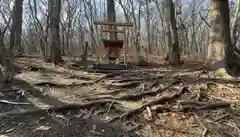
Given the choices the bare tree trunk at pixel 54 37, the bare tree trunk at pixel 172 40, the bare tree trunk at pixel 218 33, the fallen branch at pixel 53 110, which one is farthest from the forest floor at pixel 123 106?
the bare tree trunk at pixel 172 40

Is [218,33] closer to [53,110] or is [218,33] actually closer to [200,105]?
[200,105]

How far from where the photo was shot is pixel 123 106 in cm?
554

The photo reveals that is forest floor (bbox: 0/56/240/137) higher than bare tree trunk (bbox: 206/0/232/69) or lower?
lower

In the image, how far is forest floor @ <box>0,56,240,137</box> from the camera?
4.71 metres

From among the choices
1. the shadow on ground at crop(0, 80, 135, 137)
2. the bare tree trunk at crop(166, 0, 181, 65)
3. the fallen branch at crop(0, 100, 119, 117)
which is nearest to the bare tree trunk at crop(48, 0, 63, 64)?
the bare tree trunk at crop(166, 0, 181, 65)

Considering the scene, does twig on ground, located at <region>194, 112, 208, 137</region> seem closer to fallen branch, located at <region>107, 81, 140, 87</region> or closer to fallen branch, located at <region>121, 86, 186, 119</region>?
fallen branch, located at <region>121, 86, 186, 119</region>

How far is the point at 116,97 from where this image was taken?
5.86 metres

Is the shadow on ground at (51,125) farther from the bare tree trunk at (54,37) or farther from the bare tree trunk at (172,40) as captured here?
the bare tree trunk at (172,40)

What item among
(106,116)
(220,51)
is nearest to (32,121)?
(106,116)

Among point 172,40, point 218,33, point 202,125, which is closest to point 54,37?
point 172,40

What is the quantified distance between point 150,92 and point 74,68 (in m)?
3.55

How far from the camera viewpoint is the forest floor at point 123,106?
185 inches

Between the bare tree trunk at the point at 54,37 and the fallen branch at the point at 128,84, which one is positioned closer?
the fallen branch at the point at 128,84

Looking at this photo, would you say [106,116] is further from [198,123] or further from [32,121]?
[198,123]
